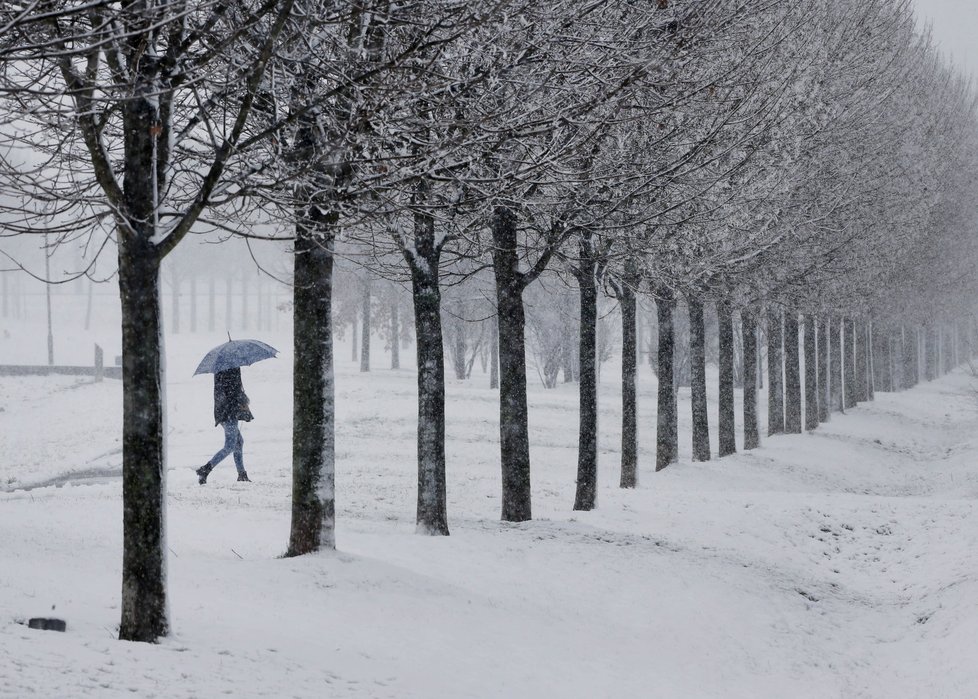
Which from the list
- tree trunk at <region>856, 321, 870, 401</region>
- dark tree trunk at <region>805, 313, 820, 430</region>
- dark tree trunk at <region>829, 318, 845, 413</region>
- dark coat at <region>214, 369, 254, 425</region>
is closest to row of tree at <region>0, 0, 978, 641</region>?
dark coat at <region>214, 369, 254, 425</region>

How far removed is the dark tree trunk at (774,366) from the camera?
26.5 m

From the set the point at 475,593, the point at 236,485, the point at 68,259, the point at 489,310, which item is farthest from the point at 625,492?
the point at 68,259

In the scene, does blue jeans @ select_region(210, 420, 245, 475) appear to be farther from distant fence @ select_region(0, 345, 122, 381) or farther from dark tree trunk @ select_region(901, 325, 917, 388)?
dark tree trunk @ select_region(901, 325, 917, 388)

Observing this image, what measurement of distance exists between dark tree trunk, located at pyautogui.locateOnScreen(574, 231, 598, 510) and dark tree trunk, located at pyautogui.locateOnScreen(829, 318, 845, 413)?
76.8 ft

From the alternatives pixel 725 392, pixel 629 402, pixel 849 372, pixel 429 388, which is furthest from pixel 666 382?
pixel 849 372

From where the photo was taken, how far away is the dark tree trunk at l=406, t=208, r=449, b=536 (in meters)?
11.1

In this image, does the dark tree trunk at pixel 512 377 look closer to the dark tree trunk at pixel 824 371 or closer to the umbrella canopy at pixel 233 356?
the umbrella canopy at pixel 233 356

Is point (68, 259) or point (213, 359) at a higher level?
point (68, 259)

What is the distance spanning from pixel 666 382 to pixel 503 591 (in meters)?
11.2

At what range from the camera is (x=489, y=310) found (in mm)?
41812

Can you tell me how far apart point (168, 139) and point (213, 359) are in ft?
31.5

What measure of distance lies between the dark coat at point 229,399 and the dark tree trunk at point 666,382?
806cm

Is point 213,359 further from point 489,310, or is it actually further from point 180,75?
point 489,310

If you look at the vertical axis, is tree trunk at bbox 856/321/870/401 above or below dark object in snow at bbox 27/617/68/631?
above
